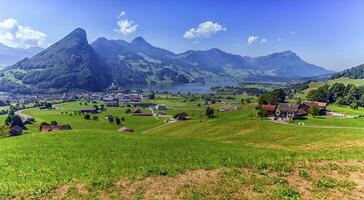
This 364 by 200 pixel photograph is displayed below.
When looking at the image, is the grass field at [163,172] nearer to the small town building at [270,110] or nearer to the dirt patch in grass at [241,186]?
the dirt patch in grass at [241,186]

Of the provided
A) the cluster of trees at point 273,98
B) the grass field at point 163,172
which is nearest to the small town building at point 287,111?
the cluster of trees at point 273,98

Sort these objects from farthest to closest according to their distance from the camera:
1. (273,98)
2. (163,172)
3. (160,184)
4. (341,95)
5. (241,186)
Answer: (341,95), (273,98), (163,172), (160,184), (241,186)

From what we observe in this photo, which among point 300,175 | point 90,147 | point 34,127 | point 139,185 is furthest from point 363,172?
point 34,127

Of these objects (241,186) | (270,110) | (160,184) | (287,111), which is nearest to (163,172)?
(160,184)

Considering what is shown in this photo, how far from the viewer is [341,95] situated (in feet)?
594

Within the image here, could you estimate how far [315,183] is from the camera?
2262 centimetres

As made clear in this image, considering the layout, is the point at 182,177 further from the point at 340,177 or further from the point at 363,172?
the point at 363,172

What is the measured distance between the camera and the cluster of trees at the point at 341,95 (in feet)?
567

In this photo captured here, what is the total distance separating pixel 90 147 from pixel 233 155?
16.9 metres

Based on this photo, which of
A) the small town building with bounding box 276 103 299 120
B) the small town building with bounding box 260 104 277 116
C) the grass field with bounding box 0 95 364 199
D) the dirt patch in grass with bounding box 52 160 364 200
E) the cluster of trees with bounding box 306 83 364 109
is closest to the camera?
the dirt patch in grass with bounding box 52 160 364 200

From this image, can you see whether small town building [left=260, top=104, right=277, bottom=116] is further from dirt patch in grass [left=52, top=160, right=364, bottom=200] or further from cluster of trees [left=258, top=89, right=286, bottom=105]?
dirt patch in grass [left=52, top=160, right=364, bottom=200]

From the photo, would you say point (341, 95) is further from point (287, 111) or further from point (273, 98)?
point (287, 111)

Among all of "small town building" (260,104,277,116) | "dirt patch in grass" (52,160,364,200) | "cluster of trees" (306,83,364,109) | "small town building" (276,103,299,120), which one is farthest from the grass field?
"cluster of trees" (306,83,364,109)

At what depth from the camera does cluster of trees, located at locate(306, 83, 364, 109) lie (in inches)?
6806
